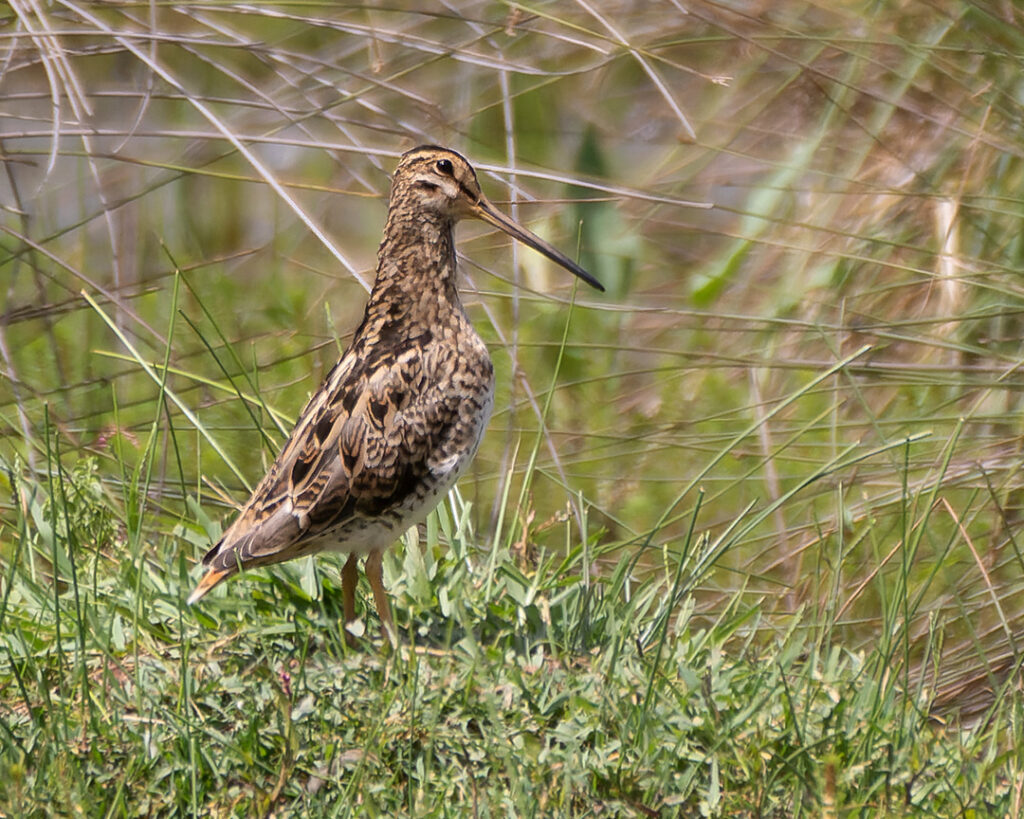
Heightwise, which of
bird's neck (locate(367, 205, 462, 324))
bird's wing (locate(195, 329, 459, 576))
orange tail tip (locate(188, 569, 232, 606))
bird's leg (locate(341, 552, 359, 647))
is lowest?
bird's leg (locate(341, 552, 359, 647))

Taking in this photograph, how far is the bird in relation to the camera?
3016 millimetres

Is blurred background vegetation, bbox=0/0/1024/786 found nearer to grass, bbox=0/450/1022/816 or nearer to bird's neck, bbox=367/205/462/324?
bird's neck, bbox=367/205/462/324

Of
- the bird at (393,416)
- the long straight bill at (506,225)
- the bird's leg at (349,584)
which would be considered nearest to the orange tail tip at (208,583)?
the bird at (393,416)

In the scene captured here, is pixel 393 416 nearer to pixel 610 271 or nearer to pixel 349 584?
pixel 349 584

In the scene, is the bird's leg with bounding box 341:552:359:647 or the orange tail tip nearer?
the orange tail tip

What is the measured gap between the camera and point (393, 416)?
10.4ft

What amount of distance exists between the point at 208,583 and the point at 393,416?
22.1 inches

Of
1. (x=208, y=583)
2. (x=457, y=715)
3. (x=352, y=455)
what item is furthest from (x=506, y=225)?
(x=457, y=715)

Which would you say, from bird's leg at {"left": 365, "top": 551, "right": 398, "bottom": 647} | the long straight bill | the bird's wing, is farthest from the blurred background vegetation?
bird's leg at {"left": 365, "top": 551, "right": 398, "bottom": 647}

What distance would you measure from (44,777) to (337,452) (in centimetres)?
96

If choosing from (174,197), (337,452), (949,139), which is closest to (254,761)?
(337,452)

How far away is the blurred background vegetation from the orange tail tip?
0.33 metres

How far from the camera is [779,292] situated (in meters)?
5.24

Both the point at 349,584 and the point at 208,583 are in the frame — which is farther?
the point at 349,584
